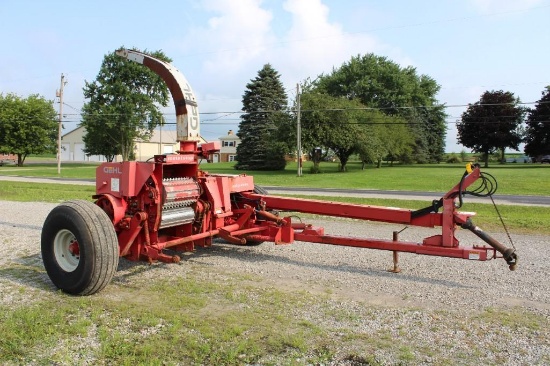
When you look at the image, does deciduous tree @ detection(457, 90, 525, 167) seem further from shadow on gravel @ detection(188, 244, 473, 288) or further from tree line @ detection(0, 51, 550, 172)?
shadow on gravel @ detection(188, 244, 473, 288)

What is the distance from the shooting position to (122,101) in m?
60.4

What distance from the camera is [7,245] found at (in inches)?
336

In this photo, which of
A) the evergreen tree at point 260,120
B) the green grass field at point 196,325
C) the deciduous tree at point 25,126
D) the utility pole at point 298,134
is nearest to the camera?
the green grass field at point 196,325

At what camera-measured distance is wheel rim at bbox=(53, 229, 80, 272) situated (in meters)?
5.83

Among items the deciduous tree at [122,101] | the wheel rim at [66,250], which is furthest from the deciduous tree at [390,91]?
the wheel rim at [66,250]

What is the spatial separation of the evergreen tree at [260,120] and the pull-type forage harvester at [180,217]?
43.3 m

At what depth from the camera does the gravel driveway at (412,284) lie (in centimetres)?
438

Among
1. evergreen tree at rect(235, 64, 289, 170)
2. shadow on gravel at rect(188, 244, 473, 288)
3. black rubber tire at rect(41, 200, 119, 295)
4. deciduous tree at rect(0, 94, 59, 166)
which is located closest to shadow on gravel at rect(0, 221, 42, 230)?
shadow on gravel at rect(188, 244, 473, 288)

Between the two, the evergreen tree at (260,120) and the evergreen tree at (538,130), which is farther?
the evergreen tree at (538,130)

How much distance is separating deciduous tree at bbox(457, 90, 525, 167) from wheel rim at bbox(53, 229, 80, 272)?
205 feet

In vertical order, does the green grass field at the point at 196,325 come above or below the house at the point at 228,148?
below

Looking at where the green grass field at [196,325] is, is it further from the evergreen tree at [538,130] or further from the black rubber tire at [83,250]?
the evergreen tree at [538,130]

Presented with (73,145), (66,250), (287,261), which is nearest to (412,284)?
(287,261)

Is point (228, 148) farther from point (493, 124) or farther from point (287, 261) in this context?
point (287, 261)
